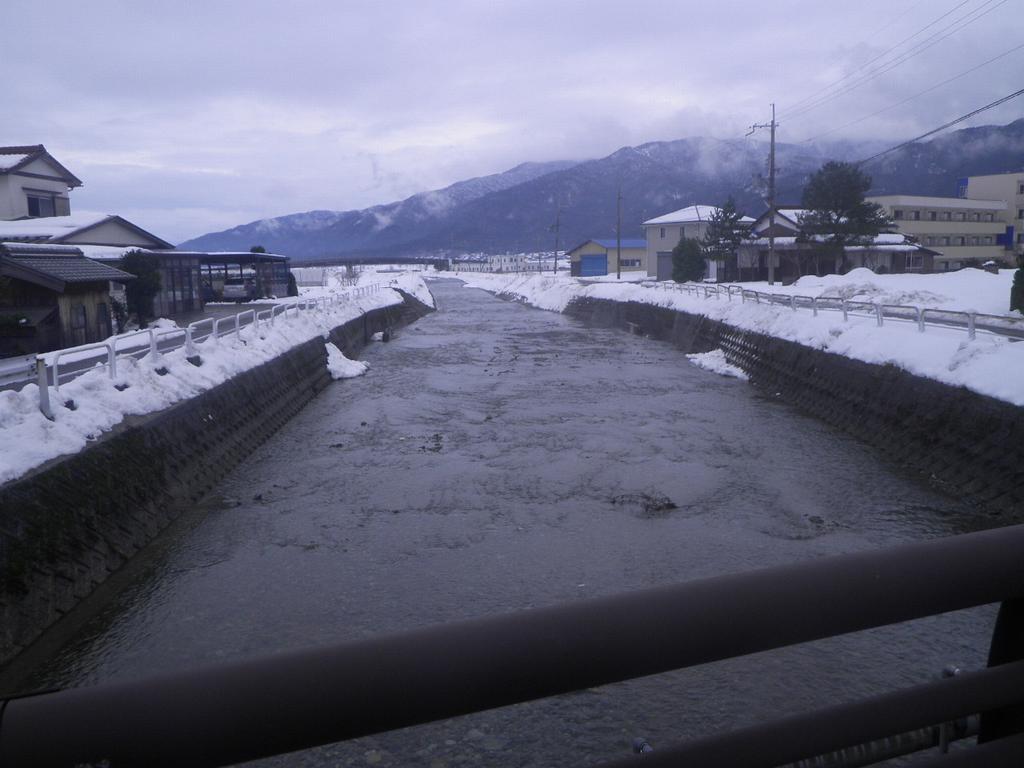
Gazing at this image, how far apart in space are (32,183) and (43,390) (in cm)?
2512

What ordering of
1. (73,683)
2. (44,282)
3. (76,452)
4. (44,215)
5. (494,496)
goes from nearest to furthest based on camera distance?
(73,683)
(76,452)
(494,496)
(44,282)
(44,215)

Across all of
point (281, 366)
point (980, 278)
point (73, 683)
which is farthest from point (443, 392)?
point (980, 278)

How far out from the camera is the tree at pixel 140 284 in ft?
77.6

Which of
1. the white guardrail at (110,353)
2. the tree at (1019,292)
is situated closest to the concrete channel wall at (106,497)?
the white guardrail at (110,353)

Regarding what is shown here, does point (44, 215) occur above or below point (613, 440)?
above

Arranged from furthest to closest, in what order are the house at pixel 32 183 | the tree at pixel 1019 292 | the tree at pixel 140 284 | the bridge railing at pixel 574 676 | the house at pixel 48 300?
1. the house at pixel 32 183
2. the tree at pixel 140 284
3. the tree at pixel 1019 292
4. the house at pixel 48 300
5. the bridge railing at pixel 574 676

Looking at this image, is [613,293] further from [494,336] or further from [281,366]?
[281,366]

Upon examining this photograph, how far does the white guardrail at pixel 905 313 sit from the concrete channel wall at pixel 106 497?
1162 centimetres

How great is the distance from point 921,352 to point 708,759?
45.2ft

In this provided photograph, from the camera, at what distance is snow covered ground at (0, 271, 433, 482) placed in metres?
7.75

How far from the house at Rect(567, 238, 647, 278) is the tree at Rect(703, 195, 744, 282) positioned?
2649 centimetres

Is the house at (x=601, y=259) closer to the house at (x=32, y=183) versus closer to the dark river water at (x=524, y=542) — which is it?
the house at (x=32, y=183)

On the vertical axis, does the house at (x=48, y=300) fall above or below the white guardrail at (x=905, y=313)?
above

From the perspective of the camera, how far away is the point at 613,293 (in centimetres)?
3894
